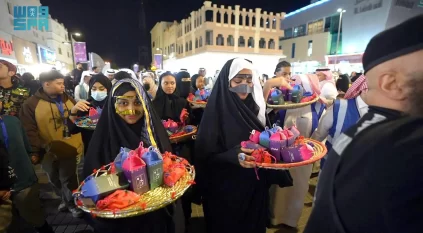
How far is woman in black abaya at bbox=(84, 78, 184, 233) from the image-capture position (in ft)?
5.91

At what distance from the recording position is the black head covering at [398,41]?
0.67m

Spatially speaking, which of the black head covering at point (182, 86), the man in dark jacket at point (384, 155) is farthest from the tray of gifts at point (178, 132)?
the man in dark jacket at point (384, 155)

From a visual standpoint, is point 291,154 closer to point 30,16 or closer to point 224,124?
point 224,124

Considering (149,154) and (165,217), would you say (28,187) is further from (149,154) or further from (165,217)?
(149,154)

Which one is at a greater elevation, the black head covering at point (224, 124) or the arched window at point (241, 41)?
the arched window at point (241, 41)

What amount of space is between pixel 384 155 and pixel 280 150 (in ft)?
3.92

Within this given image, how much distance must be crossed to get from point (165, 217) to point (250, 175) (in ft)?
2.86

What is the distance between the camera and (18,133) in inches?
100

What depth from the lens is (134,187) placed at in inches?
55.5

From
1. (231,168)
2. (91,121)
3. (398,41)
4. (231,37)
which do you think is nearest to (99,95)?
(91,121)

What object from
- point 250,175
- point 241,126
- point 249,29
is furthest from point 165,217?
point 249,29

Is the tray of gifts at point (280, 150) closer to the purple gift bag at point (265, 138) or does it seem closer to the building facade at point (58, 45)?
the purple gift bag at point (265, 138)

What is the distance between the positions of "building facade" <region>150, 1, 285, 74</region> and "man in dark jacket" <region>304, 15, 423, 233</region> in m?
23.3

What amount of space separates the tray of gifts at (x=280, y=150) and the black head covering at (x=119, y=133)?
778 mm
